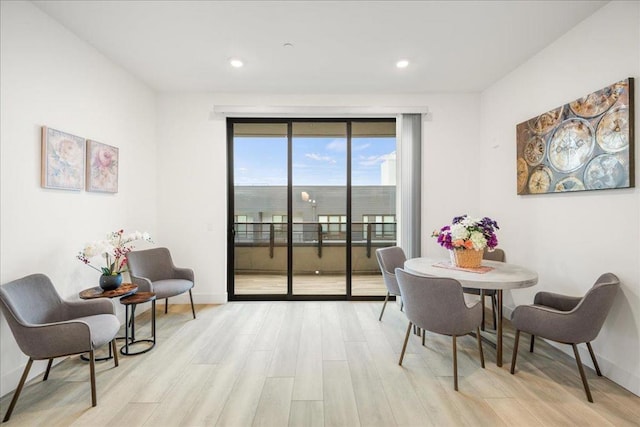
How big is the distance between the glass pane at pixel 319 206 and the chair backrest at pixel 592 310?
2.69 m

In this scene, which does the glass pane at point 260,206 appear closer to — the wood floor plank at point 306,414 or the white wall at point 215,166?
the white wall at point 215,166

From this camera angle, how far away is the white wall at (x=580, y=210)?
2.13m

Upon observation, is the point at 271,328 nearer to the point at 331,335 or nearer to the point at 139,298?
the point at 331,335

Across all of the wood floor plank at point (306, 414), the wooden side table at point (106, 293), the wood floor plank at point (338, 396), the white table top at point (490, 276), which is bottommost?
the wood floor plank at point (306, 414)

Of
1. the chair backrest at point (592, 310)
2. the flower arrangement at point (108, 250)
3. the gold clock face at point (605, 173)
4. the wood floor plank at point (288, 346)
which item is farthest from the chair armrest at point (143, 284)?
the gold clock face at point (605, 173)

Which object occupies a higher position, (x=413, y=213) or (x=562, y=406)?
(x=413, y=213)

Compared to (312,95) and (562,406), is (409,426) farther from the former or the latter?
(312,95)

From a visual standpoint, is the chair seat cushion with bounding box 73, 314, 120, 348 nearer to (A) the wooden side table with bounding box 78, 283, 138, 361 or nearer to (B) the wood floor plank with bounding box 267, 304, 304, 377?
(A) the wooden side table with bounding box 78, 283, 138, 361

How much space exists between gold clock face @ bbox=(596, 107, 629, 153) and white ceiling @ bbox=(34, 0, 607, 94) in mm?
869

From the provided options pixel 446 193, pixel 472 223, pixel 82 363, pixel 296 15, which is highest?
pixel 296 15

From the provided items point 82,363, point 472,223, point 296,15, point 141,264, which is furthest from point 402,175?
point 82,363

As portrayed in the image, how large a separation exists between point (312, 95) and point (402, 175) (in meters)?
1.60

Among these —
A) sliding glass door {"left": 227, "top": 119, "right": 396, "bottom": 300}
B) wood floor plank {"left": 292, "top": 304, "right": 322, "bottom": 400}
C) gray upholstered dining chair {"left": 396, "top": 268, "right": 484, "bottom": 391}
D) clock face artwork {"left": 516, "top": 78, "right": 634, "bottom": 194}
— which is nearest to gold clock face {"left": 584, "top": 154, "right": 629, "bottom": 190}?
clock face artwork {"left": 516, "top": 78, "right": 634, "bottom": 194}

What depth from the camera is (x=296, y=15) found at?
2.39 metres
